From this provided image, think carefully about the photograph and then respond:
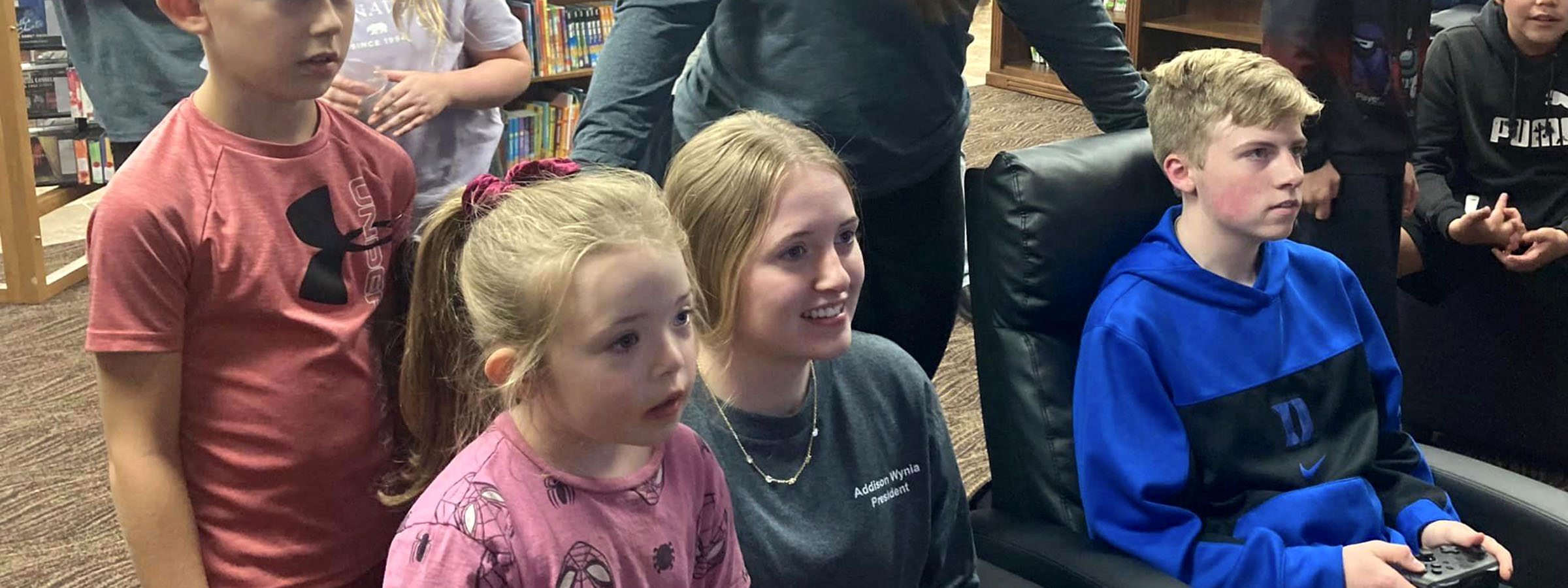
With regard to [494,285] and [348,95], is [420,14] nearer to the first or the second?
[348,95]

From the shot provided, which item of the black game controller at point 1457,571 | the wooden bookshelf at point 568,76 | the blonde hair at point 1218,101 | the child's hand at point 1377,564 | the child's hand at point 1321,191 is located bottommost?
the black game controller at point 1457,571

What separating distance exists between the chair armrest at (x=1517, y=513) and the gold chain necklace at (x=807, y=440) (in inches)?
36.3

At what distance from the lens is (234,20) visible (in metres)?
1.14

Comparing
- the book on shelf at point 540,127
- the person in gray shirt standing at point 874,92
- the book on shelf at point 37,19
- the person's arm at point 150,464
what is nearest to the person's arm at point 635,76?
the person in gray shirt standing at point 874,92

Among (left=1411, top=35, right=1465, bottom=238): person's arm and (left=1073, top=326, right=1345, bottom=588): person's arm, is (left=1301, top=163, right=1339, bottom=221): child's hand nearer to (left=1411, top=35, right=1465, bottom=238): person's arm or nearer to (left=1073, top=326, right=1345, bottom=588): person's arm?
(left=1073, top=326, right=1345, bottom=588): person's arm

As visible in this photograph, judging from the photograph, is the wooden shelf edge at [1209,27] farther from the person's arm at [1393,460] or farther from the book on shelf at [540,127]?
the person's arm at [1393,460]

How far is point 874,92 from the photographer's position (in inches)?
68.6

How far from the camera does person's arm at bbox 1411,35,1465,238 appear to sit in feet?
9.14

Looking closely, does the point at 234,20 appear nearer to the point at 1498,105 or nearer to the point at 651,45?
the point at 651,45

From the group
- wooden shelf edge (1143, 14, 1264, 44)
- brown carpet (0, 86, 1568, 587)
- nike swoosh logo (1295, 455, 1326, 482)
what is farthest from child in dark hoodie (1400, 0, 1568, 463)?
wooden shelf edge (1143, 14, 1264, 44)

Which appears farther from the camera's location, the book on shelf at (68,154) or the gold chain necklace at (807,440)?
the book on shelf at (68,154)

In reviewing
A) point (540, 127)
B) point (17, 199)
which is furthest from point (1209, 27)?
point (17, 199)

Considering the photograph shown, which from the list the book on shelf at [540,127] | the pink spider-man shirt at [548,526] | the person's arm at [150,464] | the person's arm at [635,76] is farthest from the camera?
the book on shelf at [540,127]

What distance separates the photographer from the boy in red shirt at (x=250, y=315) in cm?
113
